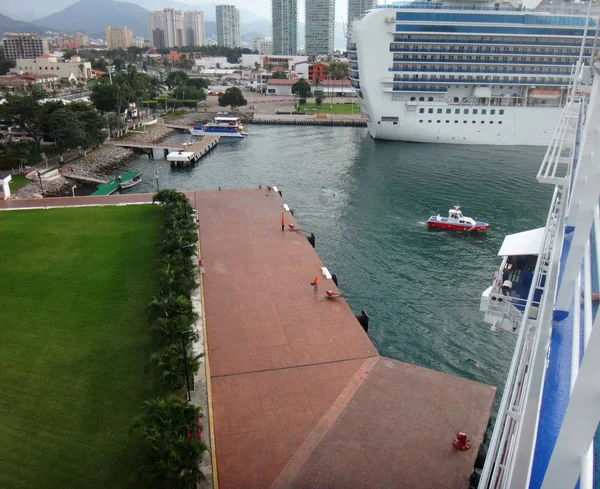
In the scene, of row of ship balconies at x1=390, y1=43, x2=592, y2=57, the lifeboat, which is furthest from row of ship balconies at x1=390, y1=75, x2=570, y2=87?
row of ship balconies at x1=390, y1=43, x2=592, y2=57

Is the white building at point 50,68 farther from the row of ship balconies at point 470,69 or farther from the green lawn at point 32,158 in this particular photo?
the row of ship balconies at point 470,69

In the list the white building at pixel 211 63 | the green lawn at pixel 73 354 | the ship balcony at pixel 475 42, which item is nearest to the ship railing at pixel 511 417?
the green lawn at pixel 73 354

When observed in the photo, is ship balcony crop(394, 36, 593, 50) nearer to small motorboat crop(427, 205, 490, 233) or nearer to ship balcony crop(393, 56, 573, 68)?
ship balcony crop(393, 56, 573, 68)

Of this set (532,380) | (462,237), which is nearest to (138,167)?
(462,237)

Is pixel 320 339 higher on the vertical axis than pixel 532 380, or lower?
lower

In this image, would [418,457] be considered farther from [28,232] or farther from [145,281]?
[28,232]

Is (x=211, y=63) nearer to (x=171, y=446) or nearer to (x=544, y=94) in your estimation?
(x=544, y=94)
